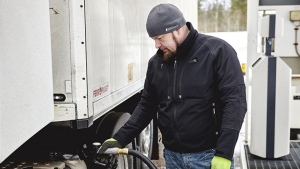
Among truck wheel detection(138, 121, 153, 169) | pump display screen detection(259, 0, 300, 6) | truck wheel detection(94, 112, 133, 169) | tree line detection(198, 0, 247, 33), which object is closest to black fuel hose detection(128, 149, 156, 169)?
truck wheel detection(94, 112, 133, 169)

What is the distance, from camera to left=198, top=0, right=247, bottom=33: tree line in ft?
88.1

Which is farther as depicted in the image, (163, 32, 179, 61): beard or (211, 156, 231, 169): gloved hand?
(163, 32, 179, 61): beard

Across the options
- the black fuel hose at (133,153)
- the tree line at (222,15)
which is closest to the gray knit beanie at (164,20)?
the black fuel hose at (133,153)

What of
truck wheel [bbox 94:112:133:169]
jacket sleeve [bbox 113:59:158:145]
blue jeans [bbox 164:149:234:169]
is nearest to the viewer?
blue jeans [bbox 164:149:234:169]

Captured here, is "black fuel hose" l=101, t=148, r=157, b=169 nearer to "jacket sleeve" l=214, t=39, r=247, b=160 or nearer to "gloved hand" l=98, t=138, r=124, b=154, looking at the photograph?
"gloved hand" l=98, t=138, r=124, b=154

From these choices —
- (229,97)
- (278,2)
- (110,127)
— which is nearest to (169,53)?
(229,97)

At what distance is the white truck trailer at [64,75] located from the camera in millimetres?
1688

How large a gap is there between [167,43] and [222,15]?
2461 centimetres

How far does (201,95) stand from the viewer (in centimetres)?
303

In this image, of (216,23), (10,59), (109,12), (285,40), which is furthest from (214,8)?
(10,59)

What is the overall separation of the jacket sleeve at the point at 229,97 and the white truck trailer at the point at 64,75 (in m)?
0.83

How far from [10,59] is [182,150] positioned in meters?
1.80

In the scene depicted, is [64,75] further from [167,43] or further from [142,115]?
[142,115]

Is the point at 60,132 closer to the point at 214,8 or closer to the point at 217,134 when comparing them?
the point at 217,134
